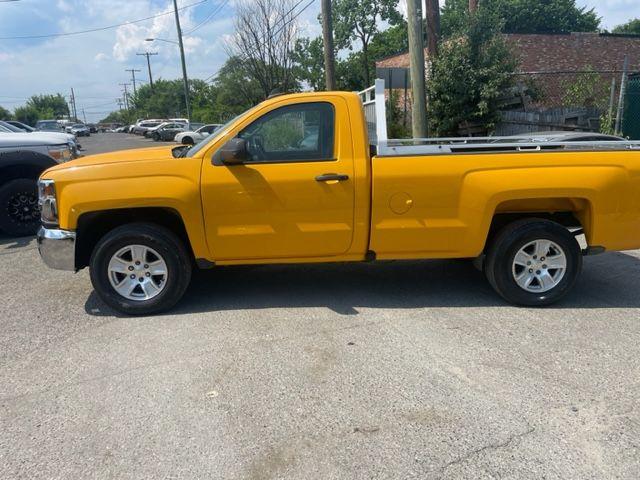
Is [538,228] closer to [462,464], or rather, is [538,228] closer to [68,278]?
[462,464]

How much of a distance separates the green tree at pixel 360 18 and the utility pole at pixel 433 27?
26.2 m

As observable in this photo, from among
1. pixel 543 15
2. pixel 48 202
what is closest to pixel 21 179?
pixel 48 202

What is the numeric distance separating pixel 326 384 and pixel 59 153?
22.7ft

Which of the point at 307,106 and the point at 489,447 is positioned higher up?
the point at 307,106

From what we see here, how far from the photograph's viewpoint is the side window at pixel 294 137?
4.62 meters

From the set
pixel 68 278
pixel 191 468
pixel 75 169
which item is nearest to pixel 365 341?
pixel 191 468

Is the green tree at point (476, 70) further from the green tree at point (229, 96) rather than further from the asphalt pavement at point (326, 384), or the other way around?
the green tree at point (229, 96)

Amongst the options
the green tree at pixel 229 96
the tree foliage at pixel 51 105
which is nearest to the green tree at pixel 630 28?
the green tree at pixel 229 96

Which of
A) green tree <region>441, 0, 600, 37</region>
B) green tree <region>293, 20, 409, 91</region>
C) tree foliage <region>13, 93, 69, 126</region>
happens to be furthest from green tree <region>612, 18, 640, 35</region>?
tree foliage <region>13, 93, 69, 126</region>

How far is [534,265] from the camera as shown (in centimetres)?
475

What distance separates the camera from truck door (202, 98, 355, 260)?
454 centimetres

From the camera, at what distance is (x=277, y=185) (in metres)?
4.53

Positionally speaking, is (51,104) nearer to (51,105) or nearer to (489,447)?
(51,105)

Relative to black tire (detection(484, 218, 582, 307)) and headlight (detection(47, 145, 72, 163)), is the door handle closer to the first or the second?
black tire (detection(484, 218, 582, 307))
